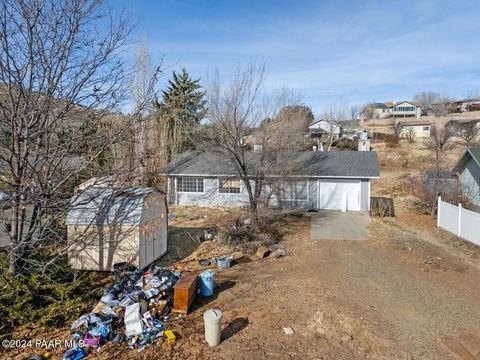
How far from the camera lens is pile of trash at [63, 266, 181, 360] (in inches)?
210

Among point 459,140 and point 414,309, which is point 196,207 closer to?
point 414,309

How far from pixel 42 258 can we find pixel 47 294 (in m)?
1.25

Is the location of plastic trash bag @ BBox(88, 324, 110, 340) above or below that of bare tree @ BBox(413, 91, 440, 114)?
below

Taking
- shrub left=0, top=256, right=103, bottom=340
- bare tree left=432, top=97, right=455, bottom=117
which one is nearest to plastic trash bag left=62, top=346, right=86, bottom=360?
shrub left=0, top=256, right=103, bottom=340

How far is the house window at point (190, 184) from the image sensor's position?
19.4m

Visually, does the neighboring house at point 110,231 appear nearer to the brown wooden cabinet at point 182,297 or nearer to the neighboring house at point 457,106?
the brown wooden cabinet at point 182,297

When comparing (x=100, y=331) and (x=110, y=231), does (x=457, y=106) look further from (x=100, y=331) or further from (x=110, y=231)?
(x=100, y=331)

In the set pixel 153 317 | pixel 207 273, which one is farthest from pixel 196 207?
pixel 153 317

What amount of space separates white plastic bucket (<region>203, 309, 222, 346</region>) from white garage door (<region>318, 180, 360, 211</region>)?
45.2 feet

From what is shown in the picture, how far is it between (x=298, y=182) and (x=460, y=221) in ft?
25.3

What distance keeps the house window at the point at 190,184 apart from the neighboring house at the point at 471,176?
13.8m

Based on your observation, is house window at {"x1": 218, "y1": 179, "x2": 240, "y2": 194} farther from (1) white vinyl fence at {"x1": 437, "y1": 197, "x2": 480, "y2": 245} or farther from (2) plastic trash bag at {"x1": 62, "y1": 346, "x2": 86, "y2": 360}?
(2) plastic trash bag at {"x1": 62, "y1": 346, "x2": 86, "y2": 360}

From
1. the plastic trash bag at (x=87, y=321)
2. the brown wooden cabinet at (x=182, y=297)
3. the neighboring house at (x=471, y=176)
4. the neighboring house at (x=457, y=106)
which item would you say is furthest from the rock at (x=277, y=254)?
the neighboring house at (x=457, y=106)

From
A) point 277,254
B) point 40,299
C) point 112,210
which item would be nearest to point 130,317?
point 40,299
